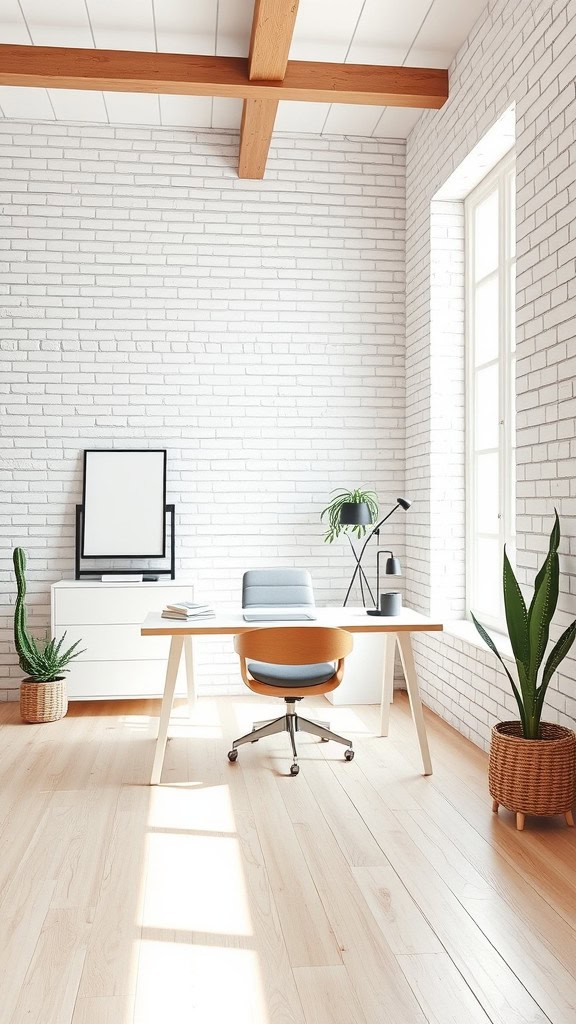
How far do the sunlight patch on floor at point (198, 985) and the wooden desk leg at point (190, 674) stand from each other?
237cm

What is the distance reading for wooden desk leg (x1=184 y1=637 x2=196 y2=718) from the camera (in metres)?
4.62

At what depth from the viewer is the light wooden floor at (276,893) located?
203 cm

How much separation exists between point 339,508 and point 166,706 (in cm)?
193

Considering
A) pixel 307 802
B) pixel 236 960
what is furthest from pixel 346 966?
pixel 307 802

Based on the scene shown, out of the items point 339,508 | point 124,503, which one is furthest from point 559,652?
point 124,503

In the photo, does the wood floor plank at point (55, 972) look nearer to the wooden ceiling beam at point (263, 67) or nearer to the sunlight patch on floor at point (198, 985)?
the sunlight patch on floor at point (198, 985)

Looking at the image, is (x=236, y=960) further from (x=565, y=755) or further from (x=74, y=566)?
(x=74, y=566)

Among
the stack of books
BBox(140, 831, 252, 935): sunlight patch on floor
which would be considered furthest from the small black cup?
BBox(140, 831, 252, 935): sunlight patch on floor

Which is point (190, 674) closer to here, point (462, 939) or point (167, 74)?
point (462, 939)

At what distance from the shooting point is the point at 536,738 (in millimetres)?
3158

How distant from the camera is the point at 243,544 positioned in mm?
5492

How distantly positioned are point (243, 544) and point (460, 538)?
1412mm

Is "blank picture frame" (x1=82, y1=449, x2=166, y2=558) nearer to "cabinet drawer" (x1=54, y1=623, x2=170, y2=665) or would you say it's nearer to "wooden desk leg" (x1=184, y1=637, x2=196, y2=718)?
"cabinet drawer" (x1=54, y1=623, x2=170, y2=665)

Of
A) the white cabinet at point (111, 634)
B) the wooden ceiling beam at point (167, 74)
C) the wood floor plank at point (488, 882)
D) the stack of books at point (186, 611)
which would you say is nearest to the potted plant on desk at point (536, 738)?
the wood floor plank at point (488, 882)
